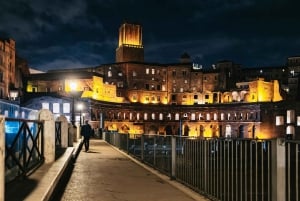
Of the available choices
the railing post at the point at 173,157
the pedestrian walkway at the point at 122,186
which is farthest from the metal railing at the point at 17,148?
the railing post at the point at 173,157

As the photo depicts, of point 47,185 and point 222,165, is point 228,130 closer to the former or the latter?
point 222,165

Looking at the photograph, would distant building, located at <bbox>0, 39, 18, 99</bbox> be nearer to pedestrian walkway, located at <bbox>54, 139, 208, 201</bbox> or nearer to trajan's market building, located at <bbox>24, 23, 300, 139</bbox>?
trajan's market building, located at <bbox>24, 23, 300, 139</bbox>

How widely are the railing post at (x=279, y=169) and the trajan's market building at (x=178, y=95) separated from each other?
87460 mm

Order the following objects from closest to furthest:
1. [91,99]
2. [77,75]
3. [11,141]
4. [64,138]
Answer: [11,141], [64,138], [91,99], [77,75]

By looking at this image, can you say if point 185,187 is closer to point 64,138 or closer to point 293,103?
point 64,138

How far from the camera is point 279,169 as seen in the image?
6.15 m

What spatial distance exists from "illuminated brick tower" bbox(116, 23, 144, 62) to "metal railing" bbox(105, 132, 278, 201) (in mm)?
114433

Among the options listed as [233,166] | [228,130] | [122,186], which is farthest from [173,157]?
[228,130]

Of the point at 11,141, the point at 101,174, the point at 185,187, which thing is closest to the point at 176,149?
the point at 185,187

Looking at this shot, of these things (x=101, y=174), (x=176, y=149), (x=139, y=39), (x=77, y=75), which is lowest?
(x=101, y=174)

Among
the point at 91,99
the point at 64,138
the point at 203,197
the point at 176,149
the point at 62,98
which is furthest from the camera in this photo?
the point at 91,99

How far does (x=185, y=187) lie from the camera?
11.4 m

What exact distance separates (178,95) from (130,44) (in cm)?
2110

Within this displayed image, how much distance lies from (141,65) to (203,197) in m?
111
